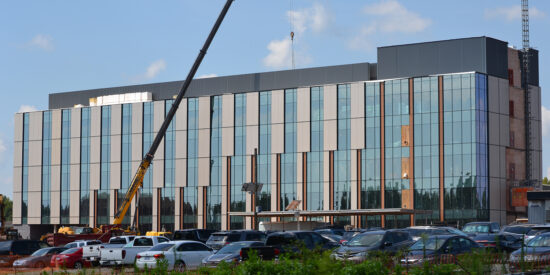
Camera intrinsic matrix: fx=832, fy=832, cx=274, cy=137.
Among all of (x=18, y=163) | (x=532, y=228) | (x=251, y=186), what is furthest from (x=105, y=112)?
(x=532, y=228)

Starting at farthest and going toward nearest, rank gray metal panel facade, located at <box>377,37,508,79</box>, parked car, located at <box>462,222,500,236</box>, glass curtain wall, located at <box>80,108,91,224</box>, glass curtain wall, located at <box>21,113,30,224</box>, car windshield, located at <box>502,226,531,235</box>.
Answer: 1. glass curtain wall, located at <box>21,113,30,224</box>
2. glass curtain wall, located at <box>80,108,91,224</box>
3. gray metal panel facade, located at <box>377,37,508,79</box>
4. parked car, located at <box>462,222,500,236</box>
5. car windshield, located at <box>502,226,531,235</box>

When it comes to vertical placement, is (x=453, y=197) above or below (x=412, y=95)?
below

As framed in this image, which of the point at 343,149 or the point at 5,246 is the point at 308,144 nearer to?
the point at 343,149

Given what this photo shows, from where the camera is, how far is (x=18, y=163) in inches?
4183

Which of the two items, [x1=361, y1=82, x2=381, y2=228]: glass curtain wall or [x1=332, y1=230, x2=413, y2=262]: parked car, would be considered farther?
[x1=361, y1=82, x2=381, y2=228]: glass curtain wall

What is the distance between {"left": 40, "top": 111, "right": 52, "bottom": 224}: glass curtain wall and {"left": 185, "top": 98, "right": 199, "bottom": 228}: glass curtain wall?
1966 centimetres

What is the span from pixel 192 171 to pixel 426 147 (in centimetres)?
2766

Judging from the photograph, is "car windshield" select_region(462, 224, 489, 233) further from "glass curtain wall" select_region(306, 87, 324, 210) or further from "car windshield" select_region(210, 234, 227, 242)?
"glass curtain wall" select_region(306, 87, 324, 210)

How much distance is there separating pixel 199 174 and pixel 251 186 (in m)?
43.3

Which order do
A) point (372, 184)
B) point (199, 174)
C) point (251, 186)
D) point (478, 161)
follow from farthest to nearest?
point (199, 174) → point (372, 184) → point (478, 161) → point (251, 186)

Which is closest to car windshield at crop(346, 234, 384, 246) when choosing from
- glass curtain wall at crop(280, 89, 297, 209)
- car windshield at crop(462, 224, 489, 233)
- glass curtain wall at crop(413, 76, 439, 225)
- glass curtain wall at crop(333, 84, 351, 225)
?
car windshield at crop(462, 224, 489, 233)

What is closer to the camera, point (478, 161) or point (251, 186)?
A: point (251, 186)

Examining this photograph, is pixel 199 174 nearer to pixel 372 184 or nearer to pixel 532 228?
pixel 372 184

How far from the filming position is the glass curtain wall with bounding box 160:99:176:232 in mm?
96000
